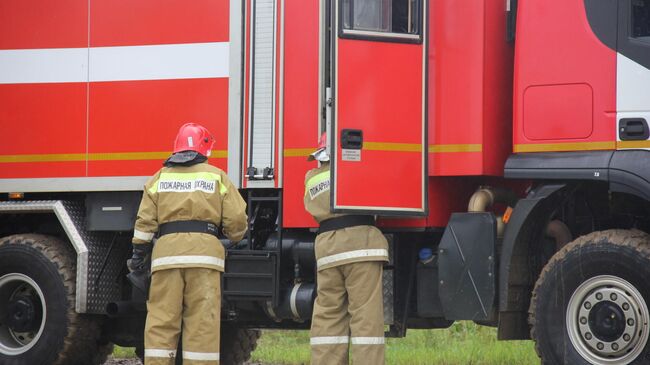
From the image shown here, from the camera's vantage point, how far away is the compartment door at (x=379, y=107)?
734 cm

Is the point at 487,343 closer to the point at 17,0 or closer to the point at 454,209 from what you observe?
the point at 454,209

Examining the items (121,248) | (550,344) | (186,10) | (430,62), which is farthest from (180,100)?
(550,344)

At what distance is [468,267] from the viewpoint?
7379 mm

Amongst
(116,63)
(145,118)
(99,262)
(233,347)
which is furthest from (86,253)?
(233,347)

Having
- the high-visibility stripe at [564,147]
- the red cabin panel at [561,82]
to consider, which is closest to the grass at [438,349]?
the high-visibility stripe at [564,147]

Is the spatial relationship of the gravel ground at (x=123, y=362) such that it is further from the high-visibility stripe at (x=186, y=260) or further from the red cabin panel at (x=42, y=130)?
the high-visibility stripe at (x=186, y=260)

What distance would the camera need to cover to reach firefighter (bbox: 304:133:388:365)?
24.8 feet

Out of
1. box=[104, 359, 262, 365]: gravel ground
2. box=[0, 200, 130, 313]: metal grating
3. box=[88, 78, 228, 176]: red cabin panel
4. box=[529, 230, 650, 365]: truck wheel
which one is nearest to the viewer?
box=[529, 230, 650, 365]: truck wheel

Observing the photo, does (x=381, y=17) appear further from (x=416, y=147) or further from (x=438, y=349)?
(x=438, y=349)

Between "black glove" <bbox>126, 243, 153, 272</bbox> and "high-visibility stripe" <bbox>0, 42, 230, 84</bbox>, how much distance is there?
1.24m

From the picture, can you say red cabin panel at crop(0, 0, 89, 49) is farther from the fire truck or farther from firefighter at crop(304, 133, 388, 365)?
firefighter at crop(304, 133, 388, 365)

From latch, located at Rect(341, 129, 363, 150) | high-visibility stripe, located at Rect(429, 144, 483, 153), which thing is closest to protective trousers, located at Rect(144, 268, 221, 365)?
latch, located at Rect(341, 129, 363, 150)

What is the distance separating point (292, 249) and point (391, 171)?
1086 millimetres

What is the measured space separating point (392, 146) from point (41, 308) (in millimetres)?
3031
